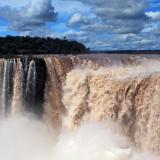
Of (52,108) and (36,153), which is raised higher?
(52,108)

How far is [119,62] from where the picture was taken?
2250 cm

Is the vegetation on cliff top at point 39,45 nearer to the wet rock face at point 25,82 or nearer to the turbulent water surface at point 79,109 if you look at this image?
the wet rock face at point 25,82

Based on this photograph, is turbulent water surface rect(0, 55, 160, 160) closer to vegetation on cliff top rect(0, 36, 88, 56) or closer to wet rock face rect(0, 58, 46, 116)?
wet rock face rect(0, 58, 46, 116)

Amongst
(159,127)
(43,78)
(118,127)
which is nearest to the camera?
(159,127)

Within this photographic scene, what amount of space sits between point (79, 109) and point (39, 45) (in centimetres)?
2394

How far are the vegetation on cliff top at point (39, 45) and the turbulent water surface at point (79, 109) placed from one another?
18037 mm

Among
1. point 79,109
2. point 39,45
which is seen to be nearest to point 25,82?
point 79,109

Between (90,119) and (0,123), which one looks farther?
(0,123)

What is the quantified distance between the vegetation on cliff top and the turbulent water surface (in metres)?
18.0

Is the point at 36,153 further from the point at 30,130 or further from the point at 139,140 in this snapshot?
the point at 139,140

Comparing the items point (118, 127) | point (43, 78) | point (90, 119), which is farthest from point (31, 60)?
point (118, 127)

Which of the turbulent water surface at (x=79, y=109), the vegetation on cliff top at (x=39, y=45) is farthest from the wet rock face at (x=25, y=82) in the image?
the vegetation on cliff top at (x=39, y=45)

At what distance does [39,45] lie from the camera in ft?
→ 143

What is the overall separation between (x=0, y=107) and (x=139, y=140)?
278 inches
